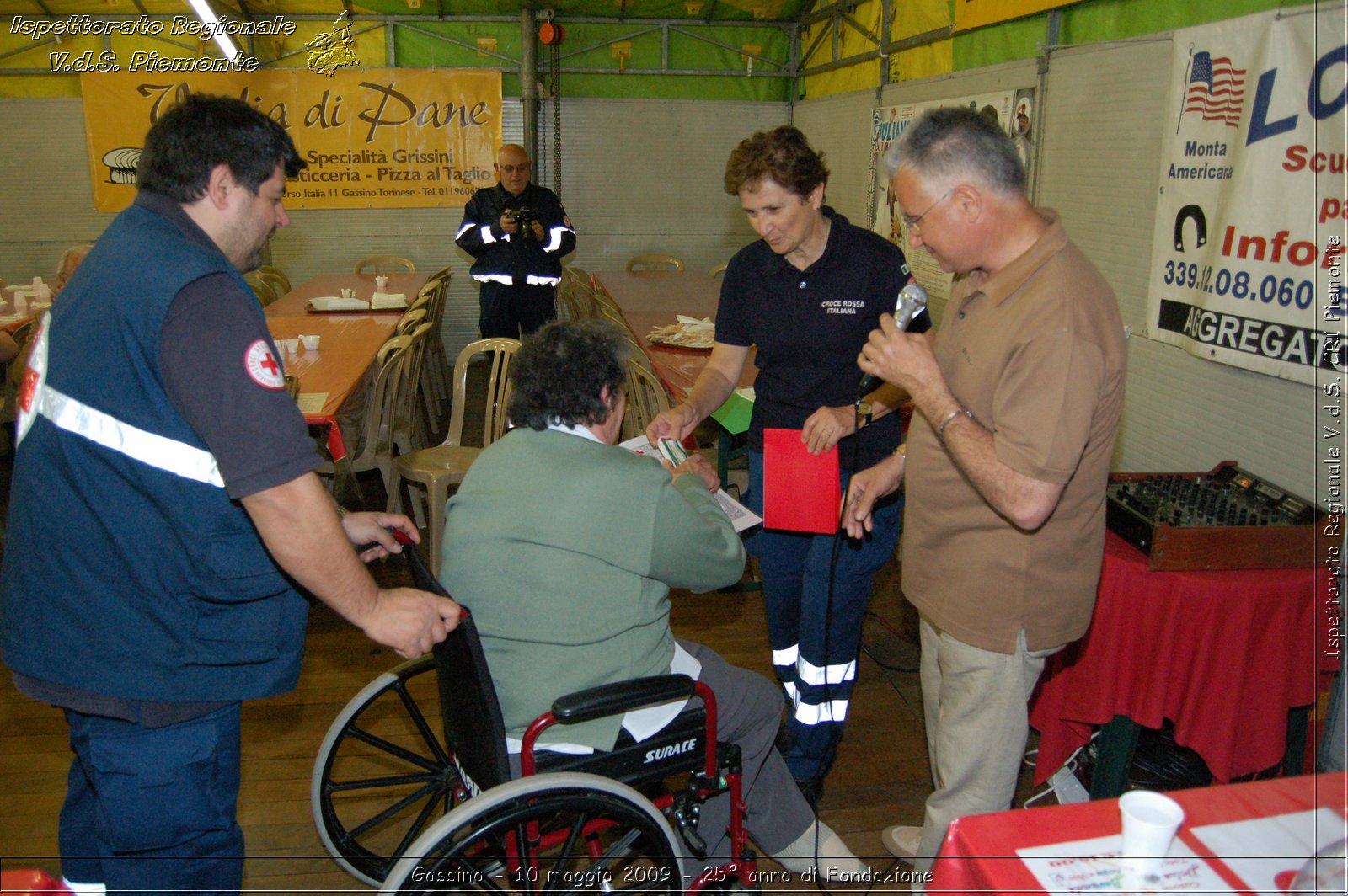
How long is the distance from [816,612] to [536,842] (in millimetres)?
1021

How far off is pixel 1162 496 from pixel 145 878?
2417mm

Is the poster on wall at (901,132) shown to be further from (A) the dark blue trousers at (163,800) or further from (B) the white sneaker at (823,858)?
(A) the dark blue trousers at (163,800)

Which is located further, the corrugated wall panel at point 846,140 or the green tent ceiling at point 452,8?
the green tent ceiling at point 452,8

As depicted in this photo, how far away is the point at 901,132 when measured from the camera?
450 centimetres

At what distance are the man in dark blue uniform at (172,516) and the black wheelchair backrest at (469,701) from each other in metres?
0.07

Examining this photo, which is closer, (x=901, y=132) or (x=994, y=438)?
(x=994, y=438)

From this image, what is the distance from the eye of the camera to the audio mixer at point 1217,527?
7.30ft

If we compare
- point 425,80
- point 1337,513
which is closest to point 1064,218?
point 1337,513

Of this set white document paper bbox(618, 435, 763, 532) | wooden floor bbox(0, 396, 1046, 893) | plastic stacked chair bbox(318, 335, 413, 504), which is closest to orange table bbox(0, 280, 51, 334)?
plastic stacked chair bbox(318, 335, 413, 504)

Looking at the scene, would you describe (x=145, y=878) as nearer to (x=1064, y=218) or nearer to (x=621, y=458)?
(x=621, y=458)

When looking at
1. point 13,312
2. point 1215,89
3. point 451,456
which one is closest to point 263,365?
point 451,456

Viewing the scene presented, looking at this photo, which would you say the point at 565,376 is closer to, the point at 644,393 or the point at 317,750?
the point at 317,750

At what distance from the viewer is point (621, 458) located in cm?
173

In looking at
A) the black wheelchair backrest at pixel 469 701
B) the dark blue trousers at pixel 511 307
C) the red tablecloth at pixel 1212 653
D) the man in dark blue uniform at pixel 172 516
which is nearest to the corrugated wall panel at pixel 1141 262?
the red tablecloth at pixel 1212 653
